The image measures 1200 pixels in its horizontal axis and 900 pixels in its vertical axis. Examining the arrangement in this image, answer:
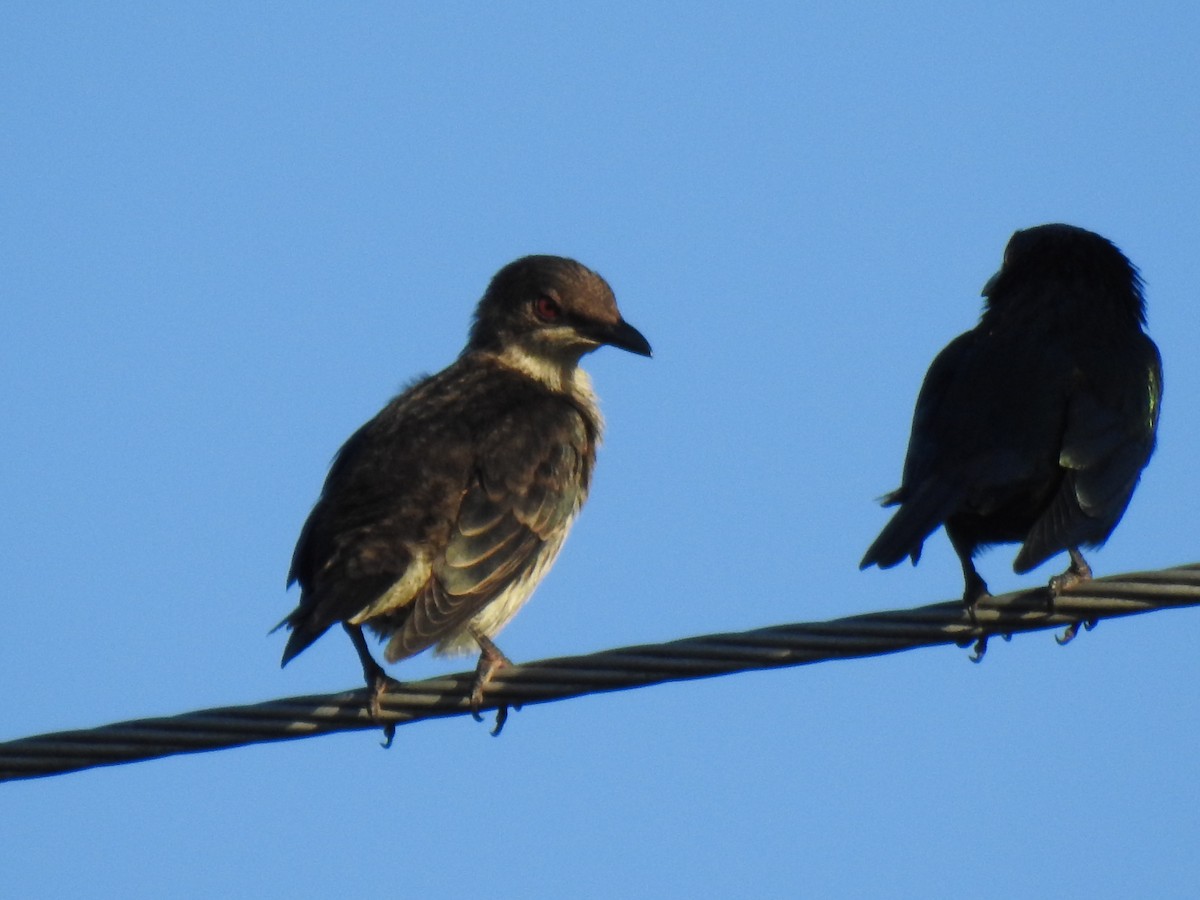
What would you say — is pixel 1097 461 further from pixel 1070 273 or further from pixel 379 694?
pixel 379 694

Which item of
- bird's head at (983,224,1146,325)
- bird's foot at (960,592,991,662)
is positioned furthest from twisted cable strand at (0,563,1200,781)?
bird's head at (983,224,1146,325)

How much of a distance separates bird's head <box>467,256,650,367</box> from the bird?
17 mm

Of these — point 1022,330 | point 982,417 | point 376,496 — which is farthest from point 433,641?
point 1022,330

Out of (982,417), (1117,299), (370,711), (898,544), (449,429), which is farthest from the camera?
(1117,299)

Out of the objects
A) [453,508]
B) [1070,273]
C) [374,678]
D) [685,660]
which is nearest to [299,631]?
[374,678]

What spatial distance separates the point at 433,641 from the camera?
7.75m

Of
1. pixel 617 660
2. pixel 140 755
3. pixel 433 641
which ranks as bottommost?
pixel 140 755

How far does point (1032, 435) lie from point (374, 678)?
2.92m

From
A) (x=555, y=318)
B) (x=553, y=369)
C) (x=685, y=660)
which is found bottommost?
(x=685, y=660)

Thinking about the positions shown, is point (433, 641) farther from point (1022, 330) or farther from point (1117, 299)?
point (1117, 299)

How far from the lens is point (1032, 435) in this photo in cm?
805

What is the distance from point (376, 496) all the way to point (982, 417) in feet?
8.63

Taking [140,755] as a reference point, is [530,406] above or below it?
above

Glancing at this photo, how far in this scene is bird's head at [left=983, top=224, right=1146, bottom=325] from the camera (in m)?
9.37
